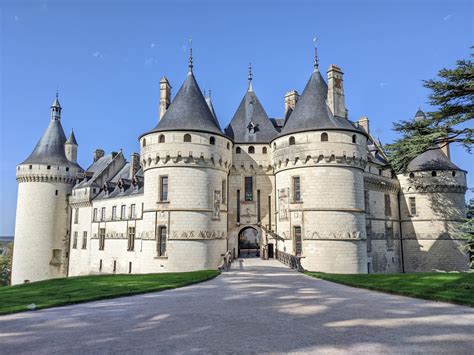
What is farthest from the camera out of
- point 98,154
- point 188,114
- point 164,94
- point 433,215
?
point 98,154

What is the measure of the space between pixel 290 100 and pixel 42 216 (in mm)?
31026

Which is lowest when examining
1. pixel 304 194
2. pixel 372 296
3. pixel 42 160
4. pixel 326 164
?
pixel 372 296

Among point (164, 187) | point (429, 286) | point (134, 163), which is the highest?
point (134, 163)

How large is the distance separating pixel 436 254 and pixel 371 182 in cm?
958

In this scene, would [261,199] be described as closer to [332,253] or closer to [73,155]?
[332,253]

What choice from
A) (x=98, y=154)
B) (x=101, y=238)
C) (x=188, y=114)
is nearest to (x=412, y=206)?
(x=188, y=114)

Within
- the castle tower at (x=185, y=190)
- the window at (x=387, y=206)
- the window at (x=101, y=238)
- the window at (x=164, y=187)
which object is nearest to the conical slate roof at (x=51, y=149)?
the window at (x=101, y=238)

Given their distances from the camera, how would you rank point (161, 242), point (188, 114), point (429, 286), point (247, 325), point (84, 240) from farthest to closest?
point (84, 240) < point (188, 114) < point (161, 242) < point (429, 286) < point (247, 325)

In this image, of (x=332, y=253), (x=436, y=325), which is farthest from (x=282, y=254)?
(x=436, y=325)

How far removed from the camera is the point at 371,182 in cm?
3084

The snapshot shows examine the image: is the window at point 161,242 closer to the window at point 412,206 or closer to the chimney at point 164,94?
the chimney at point 164,94

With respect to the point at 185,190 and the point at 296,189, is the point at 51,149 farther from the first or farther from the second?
the point at 296,189

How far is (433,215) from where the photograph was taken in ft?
109

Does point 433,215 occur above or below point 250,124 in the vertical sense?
below
